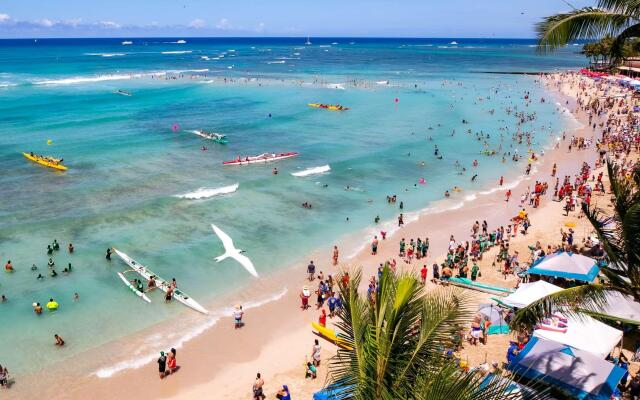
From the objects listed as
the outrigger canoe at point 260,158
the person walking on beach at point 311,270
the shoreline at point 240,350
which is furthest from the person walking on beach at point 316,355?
the outrigger canoe at point 260,158

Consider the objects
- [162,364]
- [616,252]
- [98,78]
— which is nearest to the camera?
[616,252]

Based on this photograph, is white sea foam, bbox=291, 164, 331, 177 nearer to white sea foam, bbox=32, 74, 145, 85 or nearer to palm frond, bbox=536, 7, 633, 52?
palm frond, bbox=536, 7, 633, 52

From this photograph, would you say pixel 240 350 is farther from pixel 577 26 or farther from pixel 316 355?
pixel 577 26

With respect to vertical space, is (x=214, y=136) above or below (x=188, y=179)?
above

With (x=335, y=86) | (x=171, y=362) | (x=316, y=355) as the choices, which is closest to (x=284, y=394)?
(x=316, y=355)

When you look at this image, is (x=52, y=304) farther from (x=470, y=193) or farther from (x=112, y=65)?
(x=112, y=65)

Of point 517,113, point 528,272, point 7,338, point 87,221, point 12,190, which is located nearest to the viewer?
point 7,338

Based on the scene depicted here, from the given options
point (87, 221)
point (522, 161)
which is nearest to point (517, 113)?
point (522, 161)
